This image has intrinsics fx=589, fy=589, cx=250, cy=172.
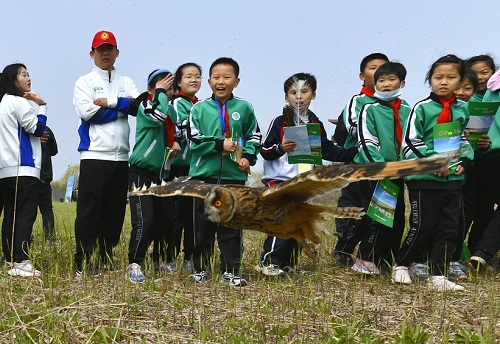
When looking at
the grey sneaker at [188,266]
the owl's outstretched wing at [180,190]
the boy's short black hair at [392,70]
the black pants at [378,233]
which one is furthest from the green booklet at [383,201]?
the grey sneaker at [188,266]

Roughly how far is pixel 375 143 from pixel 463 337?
255 centimetres

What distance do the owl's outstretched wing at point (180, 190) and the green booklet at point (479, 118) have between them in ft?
9.42

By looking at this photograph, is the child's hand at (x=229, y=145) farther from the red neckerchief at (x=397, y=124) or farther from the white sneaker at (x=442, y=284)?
the white sneaker at (x=442, y=284)

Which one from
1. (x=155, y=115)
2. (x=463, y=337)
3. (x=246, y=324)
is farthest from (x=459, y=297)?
(x=155, y=115)

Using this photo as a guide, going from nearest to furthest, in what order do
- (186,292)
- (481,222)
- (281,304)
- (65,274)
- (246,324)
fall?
(246,324) → (281,304) → (186,292) → (65,274) → (481,222)

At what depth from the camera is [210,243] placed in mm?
5660

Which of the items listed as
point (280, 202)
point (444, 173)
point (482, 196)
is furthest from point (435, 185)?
point (280, 202)

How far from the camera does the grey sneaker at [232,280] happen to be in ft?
16.6

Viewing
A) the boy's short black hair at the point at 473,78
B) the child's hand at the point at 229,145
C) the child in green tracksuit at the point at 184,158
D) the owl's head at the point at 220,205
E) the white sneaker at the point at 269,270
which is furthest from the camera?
the boy's short black hair at the point at 473,78

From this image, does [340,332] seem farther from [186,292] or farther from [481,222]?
[481,222]

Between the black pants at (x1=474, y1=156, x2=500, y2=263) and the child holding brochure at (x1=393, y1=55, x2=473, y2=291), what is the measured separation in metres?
0.57

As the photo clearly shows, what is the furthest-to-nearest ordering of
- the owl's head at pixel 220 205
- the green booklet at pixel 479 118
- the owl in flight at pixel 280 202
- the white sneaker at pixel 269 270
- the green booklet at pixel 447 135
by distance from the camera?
1. the green booklet at pixel 479 118
2. the white sneaker at pixel 269 270
3. the green booklet at pixel 447 135
4. the owl's head at pixel 220 205
5. the owl in flight at pixel 280 202

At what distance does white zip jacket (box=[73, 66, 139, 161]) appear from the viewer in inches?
223

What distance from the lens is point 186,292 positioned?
185 inches
